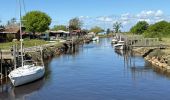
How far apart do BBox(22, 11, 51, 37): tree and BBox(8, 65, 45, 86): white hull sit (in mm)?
78560

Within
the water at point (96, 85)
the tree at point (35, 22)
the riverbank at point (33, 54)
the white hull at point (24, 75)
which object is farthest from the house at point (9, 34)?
the white hull at point (24, 75)

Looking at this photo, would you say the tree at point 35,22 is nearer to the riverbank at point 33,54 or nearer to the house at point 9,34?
the house at point 9,34

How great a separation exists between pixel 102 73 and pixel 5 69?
1708 centimetres

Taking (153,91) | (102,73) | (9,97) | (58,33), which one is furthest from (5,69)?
(58,33)

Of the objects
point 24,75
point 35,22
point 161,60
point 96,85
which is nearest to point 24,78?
point 24,75

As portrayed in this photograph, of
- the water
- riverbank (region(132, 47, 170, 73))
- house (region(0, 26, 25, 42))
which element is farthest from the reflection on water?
house (region(0, 26, 25, 42))

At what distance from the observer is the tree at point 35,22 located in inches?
5207

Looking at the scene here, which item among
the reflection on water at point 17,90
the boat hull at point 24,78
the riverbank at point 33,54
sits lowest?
the reflection on water at point 17,90

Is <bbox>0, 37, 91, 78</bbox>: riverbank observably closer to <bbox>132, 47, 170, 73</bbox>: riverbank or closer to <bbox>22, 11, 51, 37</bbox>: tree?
<bbox>22, 11, 51, 37</bbox>: tree

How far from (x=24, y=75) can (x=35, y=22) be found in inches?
3342

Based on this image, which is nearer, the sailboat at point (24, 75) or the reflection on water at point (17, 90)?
the reflection on water at point (17, 90)

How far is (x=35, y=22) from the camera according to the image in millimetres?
133625

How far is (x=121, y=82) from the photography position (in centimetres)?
5525

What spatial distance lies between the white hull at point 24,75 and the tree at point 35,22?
3093 inches
